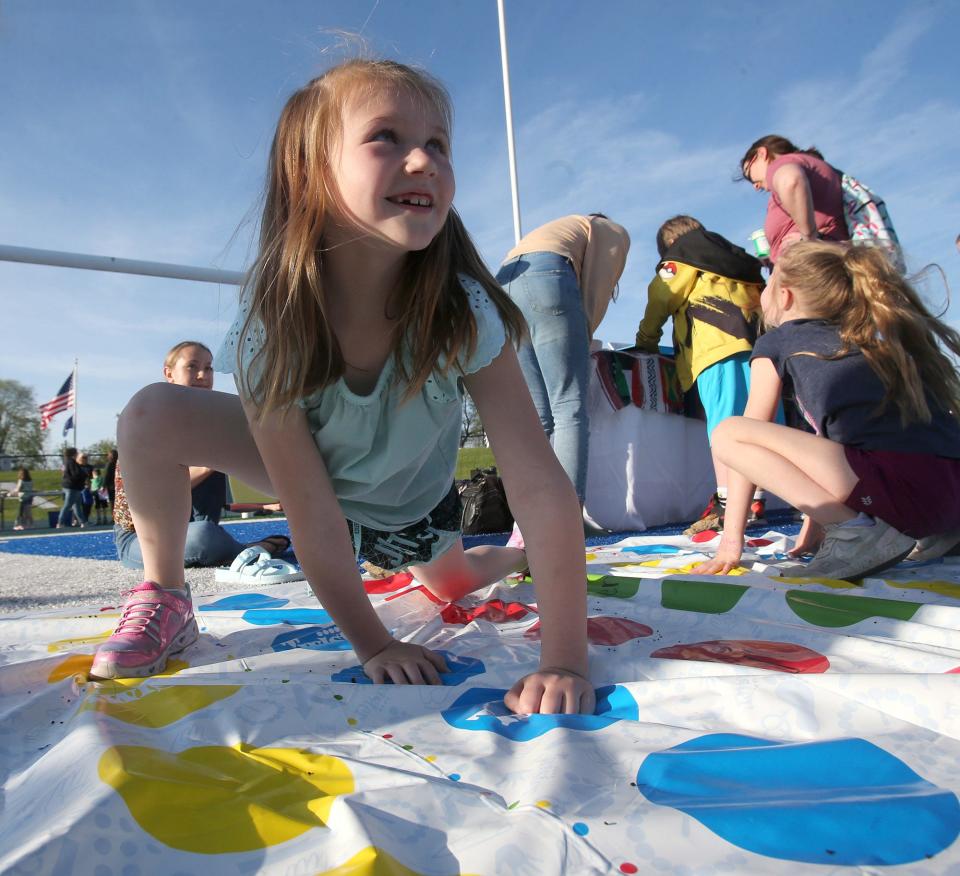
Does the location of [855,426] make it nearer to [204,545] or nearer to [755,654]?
[755,654]

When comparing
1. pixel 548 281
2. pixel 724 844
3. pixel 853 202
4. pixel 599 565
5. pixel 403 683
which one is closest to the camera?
pixel 724 844

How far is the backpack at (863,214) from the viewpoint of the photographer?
2.65 m

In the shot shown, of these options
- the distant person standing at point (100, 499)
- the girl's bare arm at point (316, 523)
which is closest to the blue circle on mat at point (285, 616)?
the girl's bare arm at point (316, 523)

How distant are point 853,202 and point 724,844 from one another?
2.77 m

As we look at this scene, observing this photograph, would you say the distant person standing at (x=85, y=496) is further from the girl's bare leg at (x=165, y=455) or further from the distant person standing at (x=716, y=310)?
the girl's bare leg at (x=165, y=455)

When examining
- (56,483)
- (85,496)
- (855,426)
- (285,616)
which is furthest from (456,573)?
(56,483)

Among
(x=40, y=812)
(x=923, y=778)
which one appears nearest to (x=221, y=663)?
(x=40, y=812)

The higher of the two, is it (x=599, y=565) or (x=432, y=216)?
(x=432, y=216)

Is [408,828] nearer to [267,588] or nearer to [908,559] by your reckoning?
[267,588]

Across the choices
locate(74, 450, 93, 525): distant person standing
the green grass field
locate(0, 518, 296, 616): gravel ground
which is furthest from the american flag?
locate(0, 518, 296, 616): gravel ground

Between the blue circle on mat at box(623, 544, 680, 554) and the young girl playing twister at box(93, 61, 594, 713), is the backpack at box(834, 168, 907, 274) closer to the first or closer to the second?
the blue circle on mat at box(623, 544, 680, 554)

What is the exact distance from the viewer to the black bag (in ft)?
10.9

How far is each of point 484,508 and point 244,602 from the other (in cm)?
175

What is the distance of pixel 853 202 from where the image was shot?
8.84 feet
